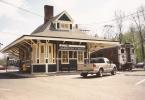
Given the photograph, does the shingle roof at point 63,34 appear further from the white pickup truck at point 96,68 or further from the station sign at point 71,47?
the white pickup truck at point 96,68

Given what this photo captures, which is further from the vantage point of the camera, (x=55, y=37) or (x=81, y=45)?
(x=81, y=45)

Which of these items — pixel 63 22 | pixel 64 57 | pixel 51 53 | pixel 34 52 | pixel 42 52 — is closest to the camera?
pixel 34 52

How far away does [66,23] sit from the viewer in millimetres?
34438

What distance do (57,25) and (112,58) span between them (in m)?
9.03

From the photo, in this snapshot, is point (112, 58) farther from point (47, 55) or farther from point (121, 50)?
point (47, 55)

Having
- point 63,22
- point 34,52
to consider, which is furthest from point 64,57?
point 63,22

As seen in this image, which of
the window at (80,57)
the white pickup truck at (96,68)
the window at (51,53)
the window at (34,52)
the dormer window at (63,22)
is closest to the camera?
the white pickup truck at (96,68)

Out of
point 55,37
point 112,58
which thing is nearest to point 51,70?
point 55,37

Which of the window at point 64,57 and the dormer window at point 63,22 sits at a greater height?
the dormer window at point 63,22

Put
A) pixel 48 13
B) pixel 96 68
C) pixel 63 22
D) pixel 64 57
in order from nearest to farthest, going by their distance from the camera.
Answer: pixel 96 68 → pixel 64 57 → pixel 63 22 → pixel 48 13

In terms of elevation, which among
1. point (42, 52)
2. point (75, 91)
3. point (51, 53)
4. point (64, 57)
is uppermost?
point (42, 52)

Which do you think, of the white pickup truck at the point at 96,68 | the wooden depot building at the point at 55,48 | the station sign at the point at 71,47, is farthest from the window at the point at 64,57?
the white pickup truck at the point at 96,68

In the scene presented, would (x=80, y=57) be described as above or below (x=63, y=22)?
below

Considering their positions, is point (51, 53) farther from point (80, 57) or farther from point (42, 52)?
point (80, 57)
